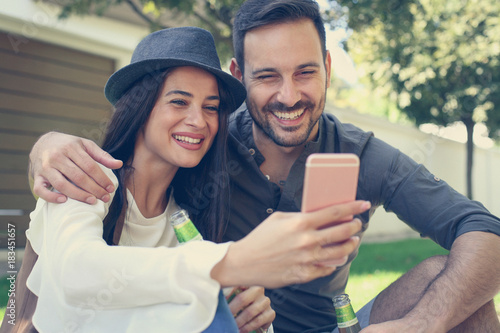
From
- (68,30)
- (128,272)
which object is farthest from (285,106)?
(68,30)

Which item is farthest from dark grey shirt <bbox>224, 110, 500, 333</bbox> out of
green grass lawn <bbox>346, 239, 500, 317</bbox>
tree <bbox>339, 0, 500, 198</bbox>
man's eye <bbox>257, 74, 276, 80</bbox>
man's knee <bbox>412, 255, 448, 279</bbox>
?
tree <bbox>339, 0, 500, 198</bbox>

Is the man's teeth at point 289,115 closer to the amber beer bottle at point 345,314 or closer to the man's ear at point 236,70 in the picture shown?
the man's ear at point 236,70

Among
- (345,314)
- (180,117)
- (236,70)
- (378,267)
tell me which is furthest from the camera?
(378,267)

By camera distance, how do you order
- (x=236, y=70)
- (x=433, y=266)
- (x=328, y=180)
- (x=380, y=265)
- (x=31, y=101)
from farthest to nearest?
(x=31, y=101)
(x=380, y=265)
(x=236, y=70)
(x=433, y=266)
(x=328, y=180)

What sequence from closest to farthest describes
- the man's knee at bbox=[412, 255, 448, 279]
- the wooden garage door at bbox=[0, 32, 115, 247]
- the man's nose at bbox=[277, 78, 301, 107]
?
the man's knee at bbox=[412, 255, 448, 279], the man's nose at bbox=[277, 78, 301, 107], the wooden garage door at bbox=[0, 32, 115, 247]

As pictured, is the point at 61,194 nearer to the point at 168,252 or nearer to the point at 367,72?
the point at 168,252

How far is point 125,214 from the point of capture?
85.4 inches

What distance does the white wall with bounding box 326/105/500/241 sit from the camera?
11.1m

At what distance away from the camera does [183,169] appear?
8.16ft

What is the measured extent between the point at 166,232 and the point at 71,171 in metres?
0.62

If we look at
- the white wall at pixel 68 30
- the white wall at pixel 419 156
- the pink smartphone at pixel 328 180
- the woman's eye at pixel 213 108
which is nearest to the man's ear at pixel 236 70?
the woman's eye at pixel 213 108

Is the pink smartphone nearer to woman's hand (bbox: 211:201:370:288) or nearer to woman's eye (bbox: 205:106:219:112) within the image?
woman's hand (bbox: 211:201:370:288)

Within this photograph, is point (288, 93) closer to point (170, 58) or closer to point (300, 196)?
point (300, 196)

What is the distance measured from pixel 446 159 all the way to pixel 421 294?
40.7 ft
